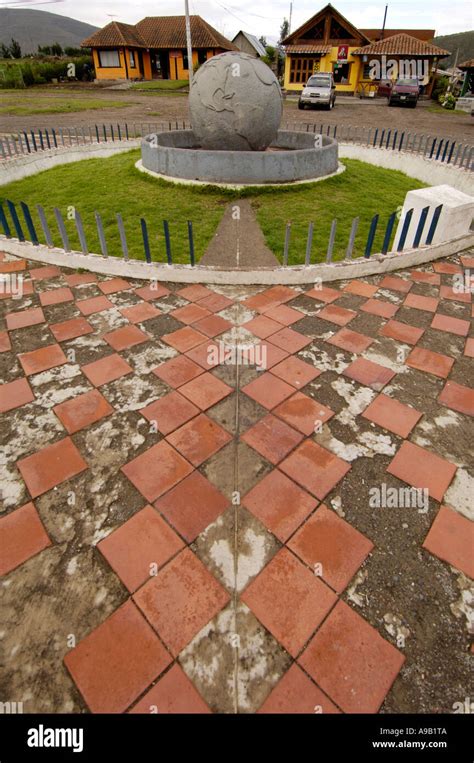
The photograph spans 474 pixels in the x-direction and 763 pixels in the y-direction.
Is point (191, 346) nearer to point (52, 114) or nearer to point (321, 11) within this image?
point (52, 114)

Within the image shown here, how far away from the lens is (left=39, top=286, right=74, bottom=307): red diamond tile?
195 inches

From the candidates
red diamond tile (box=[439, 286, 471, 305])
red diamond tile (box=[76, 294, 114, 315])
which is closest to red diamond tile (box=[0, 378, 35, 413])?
red diamond tile (box=[76, 294, 114, 315])

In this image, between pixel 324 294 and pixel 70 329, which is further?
pixel 324 294

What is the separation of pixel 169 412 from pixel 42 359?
162cm

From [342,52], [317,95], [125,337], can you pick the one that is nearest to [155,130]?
[317,95]

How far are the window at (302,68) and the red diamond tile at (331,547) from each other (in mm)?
43444

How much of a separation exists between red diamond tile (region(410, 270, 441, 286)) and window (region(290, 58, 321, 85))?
39.1 m

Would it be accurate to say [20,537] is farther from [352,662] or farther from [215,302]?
[215,302]

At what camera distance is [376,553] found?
2.38 metres

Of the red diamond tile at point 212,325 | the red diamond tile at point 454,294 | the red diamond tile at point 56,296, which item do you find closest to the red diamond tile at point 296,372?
the red diamond tile at point 212,325

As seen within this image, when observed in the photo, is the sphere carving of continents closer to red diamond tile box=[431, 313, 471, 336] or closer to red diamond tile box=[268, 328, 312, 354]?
red diamond tile box=[268, 328, 312, 354]

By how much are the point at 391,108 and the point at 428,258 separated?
27.2 m

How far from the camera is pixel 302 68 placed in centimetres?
3506

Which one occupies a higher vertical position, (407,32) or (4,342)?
(407,32)
